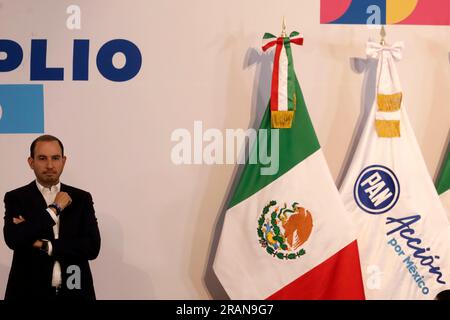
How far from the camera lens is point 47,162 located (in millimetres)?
3746

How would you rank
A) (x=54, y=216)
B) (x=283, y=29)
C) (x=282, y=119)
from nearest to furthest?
(x=54, y=216)
(x=282, y=119)
(x=283, y=29)

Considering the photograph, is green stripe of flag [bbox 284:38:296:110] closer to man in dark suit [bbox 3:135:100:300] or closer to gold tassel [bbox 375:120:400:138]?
gold tassel [bbox 375:120:400:138]

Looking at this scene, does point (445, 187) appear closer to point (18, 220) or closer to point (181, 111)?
point (181, 111)

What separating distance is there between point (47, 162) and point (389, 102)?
70.5 inches

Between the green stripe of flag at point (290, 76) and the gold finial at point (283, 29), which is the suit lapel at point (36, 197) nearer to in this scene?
the green stripe of flag at point (290, 76)

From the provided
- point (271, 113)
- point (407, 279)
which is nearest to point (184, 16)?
point (271, 113)

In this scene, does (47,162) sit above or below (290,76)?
below

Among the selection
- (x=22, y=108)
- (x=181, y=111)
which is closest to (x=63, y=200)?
(x=22, y=108)

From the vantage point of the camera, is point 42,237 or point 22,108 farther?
point 22,108

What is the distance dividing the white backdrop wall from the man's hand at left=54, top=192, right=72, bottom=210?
0.18 meters

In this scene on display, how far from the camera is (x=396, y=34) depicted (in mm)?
3869

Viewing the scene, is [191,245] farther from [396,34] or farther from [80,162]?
[396,34]

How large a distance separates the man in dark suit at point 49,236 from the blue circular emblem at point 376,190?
1.36m

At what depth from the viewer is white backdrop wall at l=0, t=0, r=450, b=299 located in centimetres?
386
